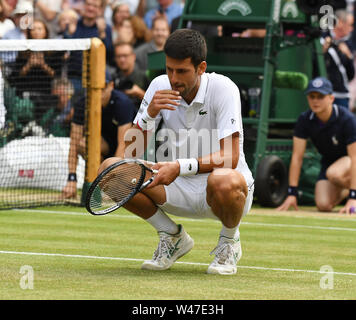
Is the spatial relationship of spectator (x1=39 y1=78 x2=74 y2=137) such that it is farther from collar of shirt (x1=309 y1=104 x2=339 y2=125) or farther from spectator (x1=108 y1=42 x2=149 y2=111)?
collar of shirt (x1=309 y1=104 x2=339 y2=125)

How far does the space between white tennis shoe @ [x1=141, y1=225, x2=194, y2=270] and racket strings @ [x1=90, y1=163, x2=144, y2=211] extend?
614 millimetres

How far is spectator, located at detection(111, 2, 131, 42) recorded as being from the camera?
16078 mm

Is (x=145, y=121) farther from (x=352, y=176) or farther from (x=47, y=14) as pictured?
(x=47, y=14)

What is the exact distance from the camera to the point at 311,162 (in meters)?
12.8

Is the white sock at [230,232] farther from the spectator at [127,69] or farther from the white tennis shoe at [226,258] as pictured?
the spectator at [127,69]

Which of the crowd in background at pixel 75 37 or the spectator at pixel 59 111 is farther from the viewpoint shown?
the spectator at pixel 59 111

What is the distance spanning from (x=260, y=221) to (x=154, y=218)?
147 inches

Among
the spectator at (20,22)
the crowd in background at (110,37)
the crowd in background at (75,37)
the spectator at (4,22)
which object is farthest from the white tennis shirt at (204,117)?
the spectator at (4,22)

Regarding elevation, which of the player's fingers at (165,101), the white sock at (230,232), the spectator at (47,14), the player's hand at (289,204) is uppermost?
the spectator at (47,14)

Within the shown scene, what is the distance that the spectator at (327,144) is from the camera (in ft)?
37.7

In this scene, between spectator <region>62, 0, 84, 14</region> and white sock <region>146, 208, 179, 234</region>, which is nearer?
white sock <region>146, 208, 179, 234</region>

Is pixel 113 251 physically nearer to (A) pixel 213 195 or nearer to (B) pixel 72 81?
(A) pixel 213 195

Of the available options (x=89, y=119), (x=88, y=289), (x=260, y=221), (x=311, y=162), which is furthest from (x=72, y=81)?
(x=88, y=289)

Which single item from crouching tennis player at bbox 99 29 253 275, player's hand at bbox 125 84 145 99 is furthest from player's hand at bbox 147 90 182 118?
player's hand at bbox 125 84 145 99
